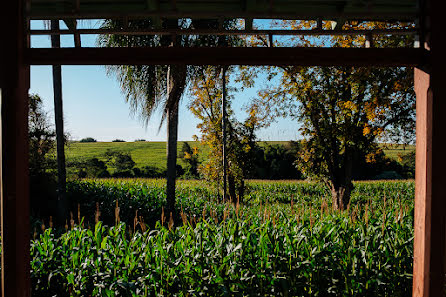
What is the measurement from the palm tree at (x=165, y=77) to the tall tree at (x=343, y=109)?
2061 mm

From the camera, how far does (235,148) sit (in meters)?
10.1

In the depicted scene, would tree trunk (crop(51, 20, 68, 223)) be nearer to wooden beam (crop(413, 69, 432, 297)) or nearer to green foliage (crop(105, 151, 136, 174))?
wooden beam (crop(413, 69, 432, 297))

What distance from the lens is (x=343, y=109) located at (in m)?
7.67

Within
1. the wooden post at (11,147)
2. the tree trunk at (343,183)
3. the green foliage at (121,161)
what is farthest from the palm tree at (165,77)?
the green foliage at (121,161)


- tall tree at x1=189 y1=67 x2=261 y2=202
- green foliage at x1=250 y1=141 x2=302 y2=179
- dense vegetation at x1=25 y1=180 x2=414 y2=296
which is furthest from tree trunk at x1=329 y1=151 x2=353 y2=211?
green foliage at x1=250 y1=141 x2=302 y2=179

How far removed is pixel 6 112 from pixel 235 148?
8189mm

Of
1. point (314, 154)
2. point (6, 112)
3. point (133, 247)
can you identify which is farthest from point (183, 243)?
point (314, 154)

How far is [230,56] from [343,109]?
614cm

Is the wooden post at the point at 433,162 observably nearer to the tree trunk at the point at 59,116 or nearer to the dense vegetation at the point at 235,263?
the dense vegetation at the point at 235,263

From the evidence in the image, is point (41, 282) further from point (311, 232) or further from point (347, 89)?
point (347, 89)

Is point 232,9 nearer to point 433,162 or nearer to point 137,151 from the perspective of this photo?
point 433,162

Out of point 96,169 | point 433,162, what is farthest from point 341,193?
point 96,169

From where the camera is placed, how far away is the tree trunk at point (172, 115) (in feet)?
24.4

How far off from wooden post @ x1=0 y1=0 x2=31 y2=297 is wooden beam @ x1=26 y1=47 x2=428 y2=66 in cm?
11
